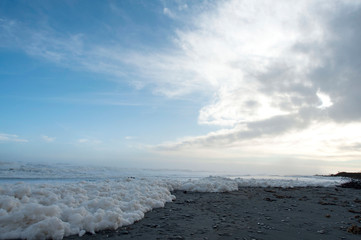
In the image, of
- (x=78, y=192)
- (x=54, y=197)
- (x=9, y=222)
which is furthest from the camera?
(x=78, y=192)

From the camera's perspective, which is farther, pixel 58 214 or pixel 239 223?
pixel 239 223

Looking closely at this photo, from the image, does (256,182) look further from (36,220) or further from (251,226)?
(36,220)

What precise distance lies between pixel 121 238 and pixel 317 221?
514 centimetres

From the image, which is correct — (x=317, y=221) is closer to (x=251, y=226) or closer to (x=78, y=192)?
(x=251, y=226)

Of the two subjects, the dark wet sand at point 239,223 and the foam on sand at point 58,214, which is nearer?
the foam on sand at point 58,214

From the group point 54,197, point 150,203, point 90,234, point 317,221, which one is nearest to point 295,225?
point 317,221

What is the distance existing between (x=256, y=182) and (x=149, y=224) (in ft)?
41.7

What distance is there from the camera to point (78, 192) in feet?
24.1

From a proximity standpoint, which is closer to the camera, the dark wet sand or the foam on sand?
the foam on sand

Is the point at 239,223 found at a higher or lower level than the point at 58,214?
lower

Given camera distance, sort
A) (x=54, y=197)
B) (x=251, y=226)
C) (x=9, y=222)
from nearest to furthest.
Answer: (x=9, y=222) < (x=251, y=226) < (x=54, y=197)

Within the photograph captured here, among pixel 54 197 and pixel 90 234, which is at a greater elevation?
pixel 54 197

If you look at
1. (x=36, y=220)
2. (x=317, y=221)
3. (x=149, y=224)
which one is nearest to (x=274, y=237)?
(x=317, y=221)

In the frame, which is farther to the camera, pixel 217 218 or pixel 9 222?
pixel 217 218
